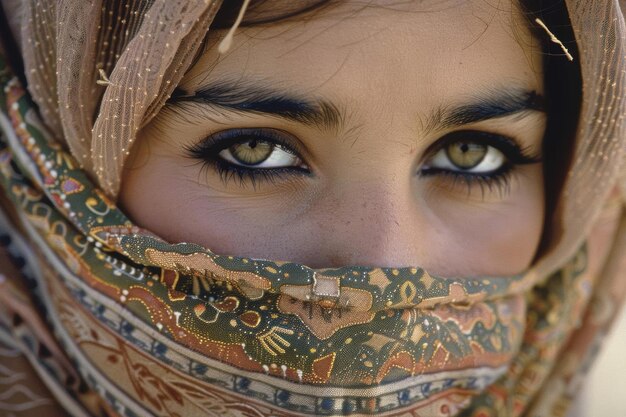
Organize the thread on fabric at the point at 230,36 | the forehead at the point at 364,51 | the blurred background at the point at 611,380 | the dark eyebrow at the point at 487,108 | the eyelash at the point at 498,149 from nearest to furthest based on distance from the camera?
the thread on fabric at the point at 230,36 → the forehead at the point at 364,51 → the dark eyebrow at the point at 487,108 → the eyelash at the point at 498,149 → the blurred background at the point at 611,380

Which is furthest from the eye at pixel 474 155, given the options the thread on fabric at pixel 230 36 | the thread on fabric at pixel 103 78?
the thread on fabric at pixel 103 78

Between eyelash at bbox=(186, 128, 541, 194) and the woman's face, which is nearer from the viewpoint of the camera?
the woman's face

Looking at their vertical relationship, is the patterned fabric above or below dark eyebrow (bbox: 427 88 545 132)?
below

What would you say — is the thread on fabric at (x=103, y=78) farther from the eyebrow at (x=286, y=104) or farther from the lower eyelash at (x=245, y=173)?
the lower eyelash at (x=245, y=173)

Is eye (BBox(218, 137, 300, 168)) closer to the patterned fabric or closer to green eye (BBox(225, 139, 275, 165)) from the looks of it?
green eye (BBox(225, 139, 275, 165))

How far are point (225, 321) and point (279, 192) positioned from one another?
0.88 feet

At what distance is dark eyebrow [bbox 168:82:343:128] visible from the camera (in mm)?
1289

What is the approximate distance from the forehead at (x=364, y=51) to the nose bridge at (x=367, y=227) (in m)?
0.18

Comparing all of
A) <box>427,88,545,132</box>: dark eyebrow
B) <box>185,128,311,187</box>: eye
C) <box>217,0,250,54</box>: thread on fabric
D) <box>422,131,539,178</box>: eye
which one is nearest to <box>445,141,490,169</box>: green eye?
Result: <box>422,131,539,178</box>: eye

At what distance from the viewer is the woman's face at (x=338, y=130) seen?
4.18 feet

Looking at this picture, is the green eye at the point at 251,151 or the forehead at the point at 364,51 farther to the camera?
the green eye at the point at 251,151

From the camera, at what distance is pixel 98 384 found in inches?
57.6

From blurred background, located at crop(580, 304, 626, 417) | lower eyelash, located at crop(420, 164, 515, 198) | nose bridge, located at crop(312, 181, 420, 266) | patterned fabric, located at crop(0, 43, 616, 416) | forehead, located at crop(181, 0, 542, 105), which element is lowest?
patterned fabric, located at crop(0, 43, 616, 416)

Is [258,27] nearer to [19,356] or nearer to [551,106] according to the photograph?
[551,106]
